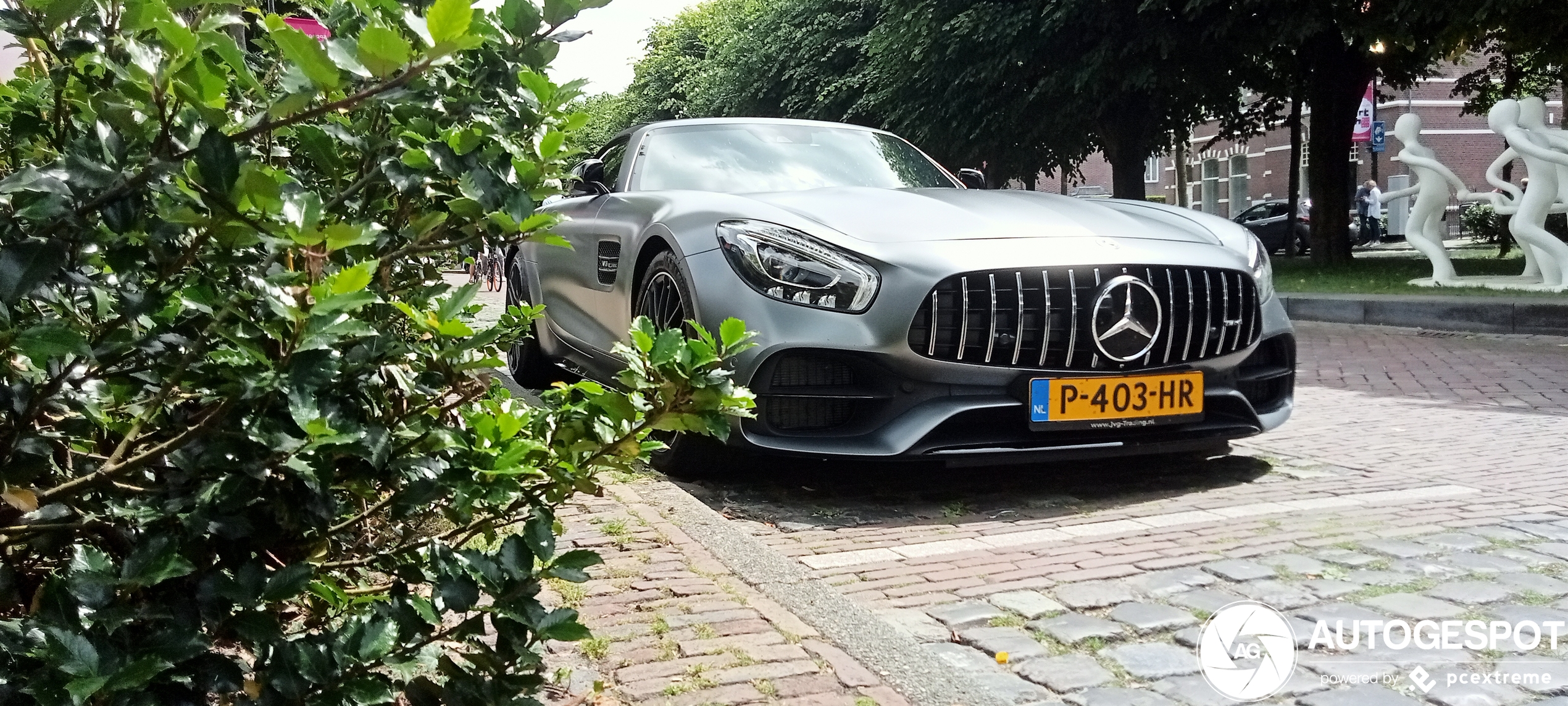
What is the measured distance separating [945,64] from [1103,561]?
65.1 feet

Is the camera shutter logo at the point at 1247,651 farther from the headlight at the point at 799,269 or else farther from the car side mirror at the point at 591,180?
the car side mirror at the point at 591,180

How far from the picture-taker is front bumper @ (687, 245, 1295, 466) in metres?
4.17

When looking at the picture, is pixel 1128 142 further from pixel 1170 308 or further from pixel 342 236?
pixel 342 236

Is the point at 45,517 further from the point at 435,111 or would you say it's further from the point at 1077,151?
the point at 1077,151

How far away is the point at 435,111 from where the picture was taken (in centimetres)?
186

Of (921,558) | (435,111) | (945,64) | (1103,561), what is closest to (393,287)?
(435,111)

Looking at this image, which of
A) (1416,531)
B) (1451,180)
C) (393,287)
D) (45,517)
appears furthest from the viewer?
(1451,180)

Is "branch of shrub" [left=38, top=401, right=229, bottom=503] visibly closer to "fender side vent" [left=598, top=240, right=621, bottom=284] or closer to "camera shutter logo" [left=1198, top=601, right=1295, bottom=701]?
"camera shutter logo" [left=1198, top=601, right=1295, bottom=701]

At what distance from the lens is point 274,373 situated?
5.00 feet

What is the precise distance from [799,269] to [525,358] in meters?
3.27

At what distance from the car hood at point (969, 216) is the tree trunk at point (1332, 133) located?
54.8 feet

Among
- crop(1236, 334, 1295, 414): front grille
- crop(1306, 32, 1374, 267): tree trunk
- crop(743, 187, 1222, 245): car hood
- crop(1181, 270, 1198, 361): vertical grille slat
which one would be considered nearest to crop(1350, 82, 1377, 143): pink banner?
crop(1306, 32, 1374, 267): tree trunk

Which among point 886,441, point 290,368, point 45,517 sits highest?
point 290,368

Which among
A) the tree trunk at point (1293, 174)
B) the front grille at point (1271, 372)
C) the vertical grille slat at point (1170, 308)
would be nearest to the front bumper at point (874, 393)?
the vertical grille slat at point (1170, 308)
